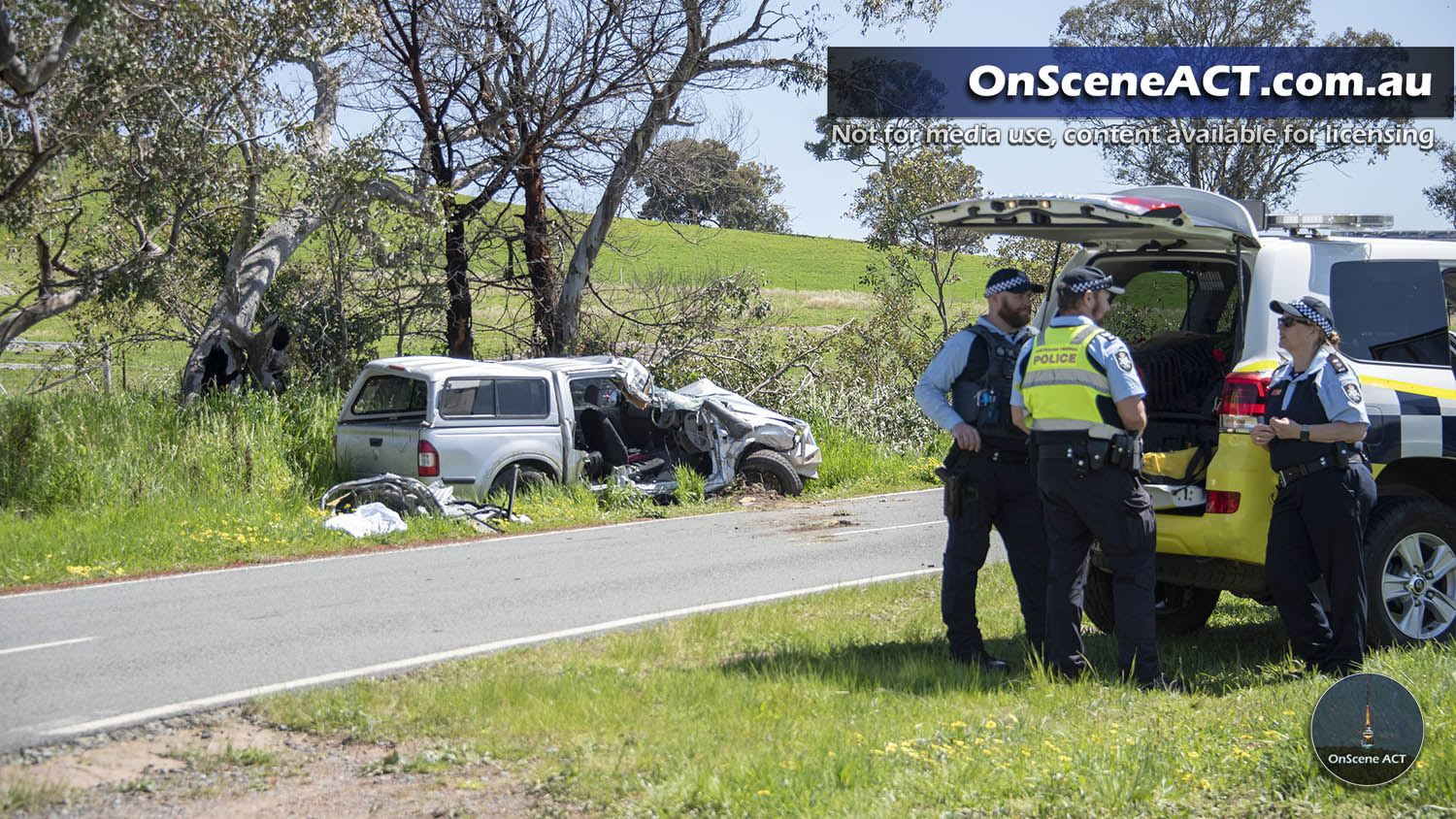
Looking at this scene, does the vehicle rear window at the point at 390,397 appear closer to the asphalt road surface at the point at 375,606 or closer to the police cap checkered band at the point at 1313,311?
the asphalt road surface at the point at 375,606

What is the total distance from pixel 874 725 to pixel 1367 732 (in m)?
1.82

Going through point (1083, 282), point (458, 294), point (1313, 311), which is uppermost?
point (458, 294)

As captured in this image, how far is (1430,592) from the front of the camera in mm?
6516

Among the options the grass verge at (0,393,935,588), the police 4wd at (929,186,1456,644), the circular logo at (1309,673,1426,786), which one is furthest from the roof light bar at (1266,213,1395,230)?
the grass verge at (0,393,935,588)

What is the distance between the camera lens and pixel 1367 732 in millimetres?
4551

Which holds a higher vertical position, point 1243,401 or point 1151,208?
point 1151,208

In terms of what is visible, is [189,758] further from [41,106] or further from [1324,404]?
[41,106]

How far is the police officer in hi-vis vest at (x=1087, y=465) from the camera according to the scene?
19.2 feet

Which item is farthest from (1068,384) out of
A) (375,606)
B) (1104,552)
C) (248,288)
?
(248,288)

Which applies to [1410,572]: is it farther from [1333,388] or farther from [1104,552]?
[1104,552]

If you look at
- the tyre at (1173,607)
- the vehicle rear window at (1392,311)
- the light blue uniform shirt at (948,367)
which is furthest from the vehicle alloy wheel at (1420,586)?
the light blue uniform shirt at (948,367)

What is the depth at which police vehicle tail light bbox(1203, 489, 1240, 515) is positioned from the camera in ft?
20.4

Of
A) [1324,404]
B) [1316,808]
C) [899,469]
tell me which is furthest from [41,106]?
[1316,808]

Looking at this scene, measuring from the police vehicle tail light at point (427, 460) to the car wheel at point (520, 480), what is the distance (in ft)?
2.26
